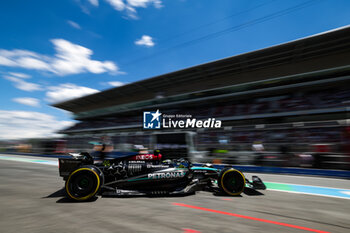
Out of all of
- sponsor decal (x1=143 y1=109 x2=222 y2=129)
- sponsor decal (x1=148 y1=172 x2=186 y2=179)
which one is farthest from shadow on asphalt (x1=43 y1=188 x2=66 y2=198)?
sponsor decal (x1=143 y1=109 x2=222 y2=129)

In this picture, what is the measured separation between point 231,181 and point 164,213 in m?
1.91

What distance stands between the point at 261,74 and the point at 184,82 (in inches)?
350

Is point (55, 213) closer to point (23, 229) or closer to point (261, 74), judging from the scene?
point (23, 229)

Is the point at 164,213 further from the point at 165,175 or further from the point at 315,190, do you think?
the point at 315,190

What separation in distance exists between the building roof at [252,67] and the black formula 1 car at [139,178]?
1656cm

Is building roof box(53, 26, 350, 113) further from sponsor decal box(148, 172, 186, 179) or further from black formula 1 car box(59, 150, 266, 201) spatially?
sponsor decal box(148, 172, 186, 179)

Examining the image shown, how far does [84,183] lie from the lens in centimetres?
380

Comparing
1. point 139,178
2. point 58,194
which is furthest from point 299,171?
point 58,194

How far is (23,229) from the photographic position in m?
2.38

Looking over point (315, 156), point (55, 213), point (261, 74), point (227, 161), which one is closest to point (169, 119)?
point (261, 74)

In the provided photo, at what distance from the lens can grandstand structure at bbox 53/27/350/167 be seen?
29.8 ft

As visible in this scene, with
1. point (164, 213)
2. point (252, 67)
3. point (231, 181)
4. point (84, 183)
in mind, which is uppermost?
point (252, 67)

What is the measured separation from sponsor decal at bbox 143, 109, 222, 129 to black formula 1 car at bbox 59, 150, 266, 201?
51.6 ft

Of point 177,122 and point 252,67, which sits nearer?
point 252,67
